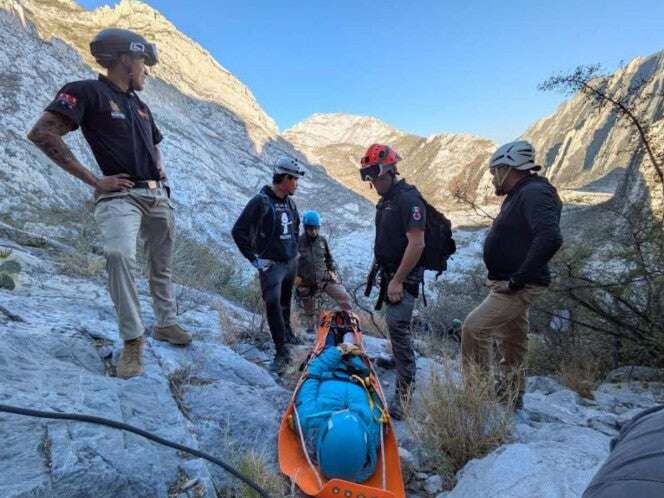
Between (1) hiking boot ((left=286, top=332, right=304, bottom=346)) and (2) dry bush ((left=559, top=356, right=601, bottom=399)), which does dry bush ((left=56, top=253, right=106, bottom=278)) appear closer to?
(1) hiking boot ((left=286, top=332, right=304, bottom=346))

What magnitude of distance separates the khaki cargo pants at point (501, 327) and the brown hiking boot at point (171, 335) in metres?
2.36

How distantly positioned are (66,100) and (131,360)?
1.76 metres

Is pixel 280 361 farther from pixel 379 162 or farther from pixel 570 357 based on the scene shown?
pixel 570 357

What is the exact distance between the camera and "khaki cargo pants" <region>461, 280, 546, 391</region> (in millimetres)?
3264

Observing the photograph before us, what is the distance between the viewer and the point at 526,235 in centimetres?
327

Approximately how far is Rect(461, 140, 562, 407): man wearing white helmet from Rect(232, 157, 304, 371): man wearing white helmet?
194 centimetres

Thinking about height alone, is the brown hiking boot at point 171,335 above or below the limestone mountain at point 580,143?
below

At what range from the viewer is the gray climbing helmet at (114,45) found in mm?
3078

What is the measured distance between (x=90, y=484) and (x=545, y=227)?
2947 mm

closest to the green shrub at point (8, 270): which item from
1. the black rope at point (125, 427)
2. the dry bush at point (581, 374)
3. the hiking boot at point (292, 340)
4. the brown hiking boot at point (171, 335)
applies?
the brown hiking boot at point (171, 335)

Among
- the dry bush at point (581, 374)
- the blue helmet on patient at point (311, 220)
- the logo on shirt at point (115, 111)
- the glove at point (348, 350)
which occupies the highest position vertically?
the logo on shirt at point (115, 111)

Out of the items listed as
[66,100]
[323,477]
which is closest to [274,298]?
[323,477]

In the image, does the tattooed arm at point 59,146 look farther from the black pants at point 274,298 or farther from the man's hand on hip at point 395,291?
the man's hand on hip at point 395,291

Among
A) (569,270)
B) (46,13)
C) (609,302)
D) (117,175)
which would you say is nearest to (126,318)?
(117,175)
